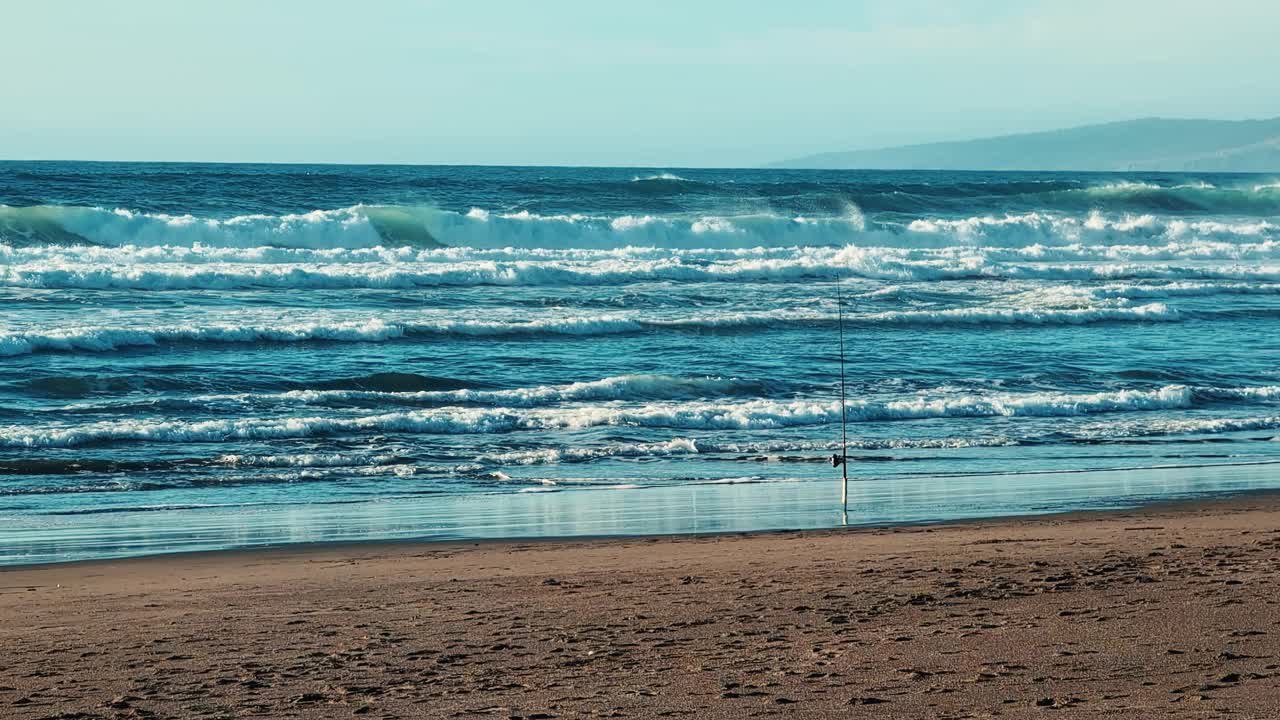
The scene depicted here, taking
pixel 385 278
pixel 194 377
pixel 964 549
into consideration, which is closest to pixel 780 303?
pixel 385 278

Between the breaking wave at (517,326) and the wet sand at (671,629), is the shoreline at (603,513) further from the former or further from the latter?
the breaking wave at (517,326)

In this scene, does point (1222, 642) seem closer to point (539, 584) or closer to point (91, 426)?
point (539, 584)

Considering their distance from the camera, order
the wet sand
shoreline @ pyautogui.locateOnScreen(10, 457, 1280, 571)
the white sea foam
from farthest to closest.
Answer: the white sea foam
shoreline @ pyautogui.locateOnScreen(10, 457, 1280, 571)
the wet sand

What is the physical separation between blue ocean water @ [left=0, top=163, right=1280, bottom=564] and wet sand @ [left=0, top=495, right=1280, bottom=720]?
1.38 meters

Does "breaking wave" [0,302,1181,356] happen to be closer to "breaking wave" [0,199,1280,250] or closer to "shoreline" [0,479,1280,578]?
"shoreline" [0,479,1280,578]

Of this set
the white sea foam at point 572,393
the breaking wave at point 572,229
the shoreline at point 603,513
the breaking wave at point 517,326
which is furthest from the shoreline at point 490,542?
the breaking wave at point 572,229

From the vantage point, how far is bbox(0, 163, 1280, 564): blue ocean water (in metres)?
10.8

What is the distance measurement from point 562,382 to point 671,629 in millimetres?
10451

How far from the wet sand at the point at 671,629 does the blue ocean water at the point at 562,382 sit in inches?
54.3

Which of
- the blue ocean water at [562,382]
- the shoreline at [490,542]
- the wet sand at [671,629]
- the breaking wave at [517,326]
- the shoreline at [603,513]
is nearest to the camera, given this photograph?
the wet sand at [671,629]

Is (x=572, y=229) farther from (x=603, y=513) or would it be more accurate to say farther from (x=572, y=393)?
(x=603, y=513)

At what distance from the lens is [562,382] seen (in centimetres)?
1672

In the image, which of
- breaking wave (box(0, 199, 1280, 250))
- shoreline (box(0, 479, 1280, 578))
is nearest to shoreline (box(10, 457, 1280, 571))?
shoreline (box(0, 479, 1280, 578))

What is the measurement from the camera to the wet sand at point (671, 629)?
5.18 meters
